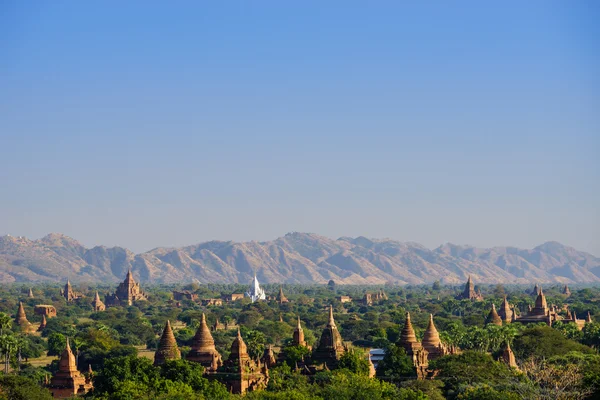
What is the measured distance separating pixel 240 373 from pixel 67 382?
38.9ft

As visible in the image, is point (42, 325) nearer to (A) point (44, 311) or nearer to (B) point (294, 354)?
(A) point (44, 311)

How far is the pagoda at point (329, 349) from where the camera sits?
282 ft

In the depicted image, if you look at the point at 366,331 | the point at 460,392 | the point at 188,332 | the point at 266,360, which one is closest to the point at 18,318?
the point at 188,332

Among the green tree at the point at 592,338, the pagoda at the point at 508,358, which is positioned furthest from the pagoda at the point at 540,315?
the pagoda at the point at 508,358

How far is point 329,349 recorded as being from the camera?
8681cm

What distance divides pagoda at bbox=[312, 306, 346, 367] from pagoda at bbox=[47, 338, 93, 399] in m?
16.4

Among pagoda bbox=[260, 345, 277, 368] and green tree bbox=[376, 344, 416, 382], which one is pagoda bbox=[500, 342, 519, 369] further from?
pagoda bbox=[260, 345, 277, 368]

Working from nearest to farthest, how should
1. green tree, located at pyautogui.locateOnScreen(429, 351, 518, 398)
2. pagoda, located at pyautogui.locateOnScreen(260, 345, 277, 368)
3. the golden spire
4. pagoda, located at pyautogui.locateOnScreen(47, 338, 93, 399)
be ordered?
green tree, located at pyautogui.locateOnScreen(429, 351, 518, 398), pagoda, located at pyautogui.locateOnScreen(47, 338, 93, 399), pagoda, located at pyautogui.locateOnScreen(260, 345, 277, 368), the golden spire

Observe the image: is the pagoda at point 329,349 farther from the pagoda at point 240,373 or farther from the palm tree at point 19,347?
the palm tree at point 19,347

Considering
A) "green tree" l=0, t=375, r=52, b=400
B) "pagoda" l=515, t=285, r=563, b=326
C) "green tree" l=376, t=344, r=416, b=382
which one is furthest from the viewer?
"pagoda" l=515, t=285, r=563, b=326

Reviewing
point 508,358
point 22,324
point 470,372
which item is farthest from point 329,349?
point 22,324

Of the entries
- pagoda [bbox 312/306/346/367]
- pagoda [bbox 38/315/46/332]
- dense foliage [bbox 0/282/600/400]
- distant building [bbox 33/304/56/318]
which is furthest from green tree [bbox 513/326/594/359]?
distant building [bbox 33/304/56/318]

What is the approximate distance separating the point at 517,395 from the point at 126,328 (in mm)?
87147

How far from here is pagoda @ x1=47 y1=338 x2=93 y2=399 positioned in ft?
265
